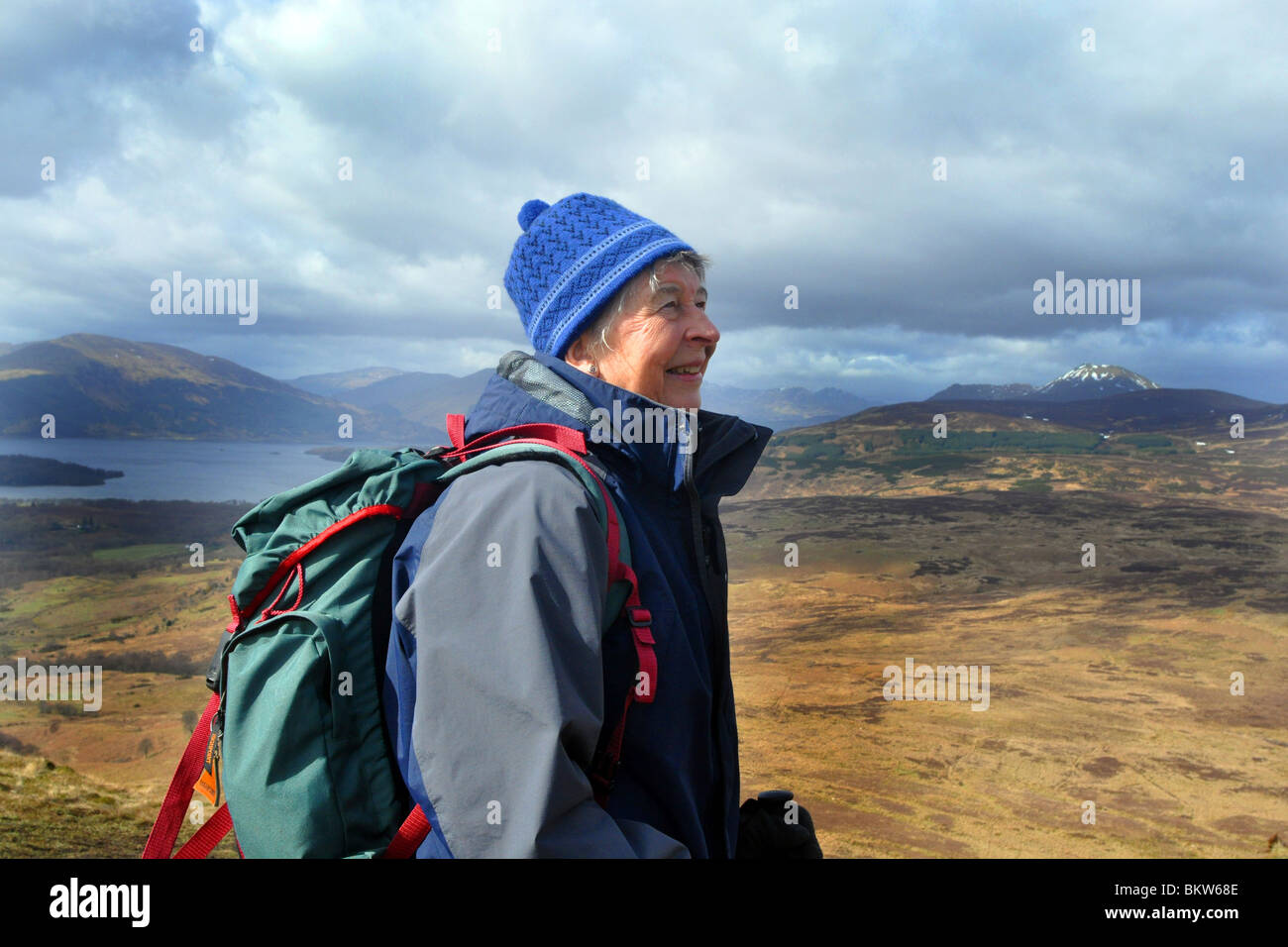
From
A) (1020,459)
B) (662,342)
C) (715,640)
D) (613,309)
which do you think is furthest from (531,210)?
(1020,459)

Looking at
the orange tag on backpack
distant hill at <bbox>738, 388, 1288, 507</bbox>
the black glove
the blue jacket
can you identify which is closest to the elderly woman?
the blue jacket

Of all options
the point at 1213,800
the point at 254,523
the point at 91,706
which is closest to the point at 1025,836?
the point at 1213,800

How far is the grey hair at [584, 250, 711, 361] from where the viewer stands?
2137mm

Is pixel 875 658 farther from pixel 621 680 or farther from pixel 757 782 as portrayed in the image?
pixel 621 680

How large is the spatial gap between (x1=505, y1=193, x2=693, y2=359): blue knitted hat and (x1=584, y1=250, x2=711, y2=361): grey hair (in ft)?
0.06

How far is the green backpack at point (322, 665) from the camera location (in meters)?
1.47

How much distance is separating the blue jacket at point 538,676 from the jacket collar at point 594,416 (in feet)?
0.07

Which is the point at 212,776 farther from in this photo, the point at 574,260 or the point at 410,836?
the point at 574,260

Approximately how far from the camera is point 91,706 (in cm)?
1230

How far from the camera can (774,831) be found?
2.21 metres

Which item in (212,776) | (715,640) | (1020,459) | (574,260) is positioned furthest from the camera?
(1020,459)

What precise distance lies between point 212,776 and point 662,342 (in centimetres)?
137

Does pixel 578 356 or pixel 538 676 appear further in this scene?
pixel 578 356
